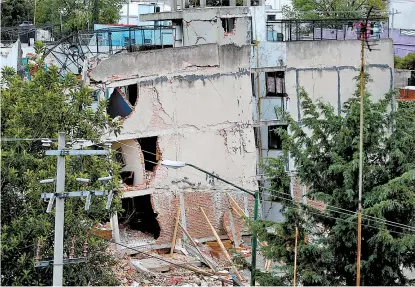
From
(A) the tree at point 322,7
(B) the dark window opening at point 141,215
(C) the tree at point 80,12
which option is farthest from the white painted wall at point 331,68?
(C) the tree at point 80,12

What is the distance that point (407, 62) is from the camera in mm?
44906

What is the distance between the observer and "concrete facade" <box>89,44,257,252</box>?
3019cm

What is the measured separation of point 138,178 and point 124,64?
144 inches

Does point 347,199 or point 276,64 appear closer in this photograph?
point 347,199

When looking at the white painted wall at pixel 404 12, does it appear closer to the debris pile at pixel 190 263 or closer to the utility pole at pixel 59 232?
the debris pile at pixel 190 263

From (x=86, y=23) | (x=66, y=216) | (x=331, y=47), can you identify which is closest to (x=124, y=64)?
(x=331, y=47)

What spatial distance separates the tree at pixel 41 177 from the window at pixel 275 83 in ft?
36.3

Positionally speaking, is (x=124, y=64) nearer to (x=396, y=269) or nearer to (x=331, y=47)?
(x=331, y=47)

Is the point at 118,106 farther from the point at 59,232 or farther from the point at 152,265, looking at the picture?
the point at 59,232

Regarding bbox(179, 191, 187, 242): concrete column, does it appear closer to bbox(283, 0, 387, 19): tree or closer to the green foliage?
bbox(283, 0, 387, 19): tree

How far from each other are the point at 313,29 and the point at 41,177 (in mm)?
16949

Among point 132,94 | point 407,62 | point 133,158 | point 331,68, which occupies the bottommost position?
point 133,158

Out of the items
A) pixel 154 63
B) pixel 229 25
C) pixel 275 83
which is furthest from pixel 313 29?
pixel 154 63

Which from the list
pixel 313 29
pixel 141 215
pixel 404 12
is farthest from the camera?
pixel 404 12
